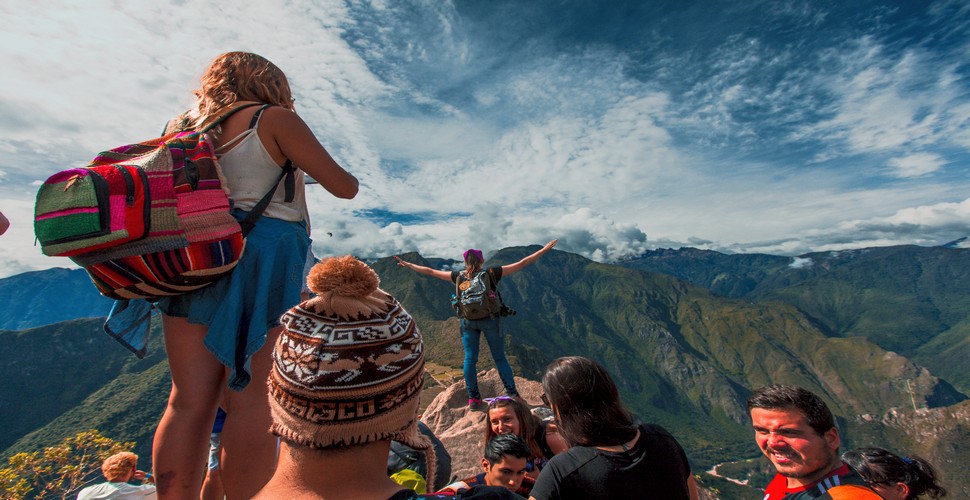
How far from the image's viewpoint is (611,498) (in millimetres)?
3613

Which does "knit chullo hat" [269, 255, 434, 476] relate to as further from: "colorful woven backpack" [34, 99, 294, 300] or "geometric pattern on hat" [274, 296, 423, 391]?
"colorful woven backpack" [34, 99, 294, 300]

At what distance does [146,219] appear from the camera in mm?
2504

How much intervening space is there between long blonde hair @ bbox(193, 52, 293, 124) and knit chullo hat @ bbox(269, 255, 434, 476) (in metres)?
1.97

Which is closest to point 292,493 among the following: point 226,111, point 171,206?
point 171,206

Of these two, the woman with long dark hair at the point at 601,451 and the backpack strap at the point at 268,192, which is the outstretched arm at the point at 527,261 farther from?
the backpack strap at the point at 268,192

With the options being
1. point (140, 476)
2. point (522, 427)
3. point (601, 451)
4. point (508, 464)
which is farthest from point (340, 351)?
point (140, 476)

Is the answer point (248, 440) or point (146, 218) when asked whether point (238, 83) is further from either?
point (248, 440)

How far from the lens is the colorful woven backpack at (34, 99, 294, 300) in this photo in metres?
2.32

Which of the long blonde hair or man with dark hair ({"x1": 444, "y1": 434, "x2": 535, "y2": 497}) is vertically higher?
the long blonde hair

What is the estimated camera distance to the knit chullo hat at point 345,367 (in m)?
1.84

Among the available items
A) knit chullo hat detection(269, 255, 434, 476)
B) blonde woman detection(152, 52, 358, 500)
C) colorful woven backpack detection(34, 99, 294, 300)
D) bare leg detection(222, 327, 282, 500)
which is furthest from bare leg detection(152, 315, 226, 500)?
knit chullo hat detection(269, 255, 434, 476)

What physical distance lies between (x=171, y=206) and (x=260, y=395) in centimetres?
138

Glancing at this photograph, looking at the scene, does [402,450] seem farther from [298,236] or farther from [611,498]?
[298,236]

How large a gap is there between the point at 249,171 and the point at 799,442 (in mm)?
5697
